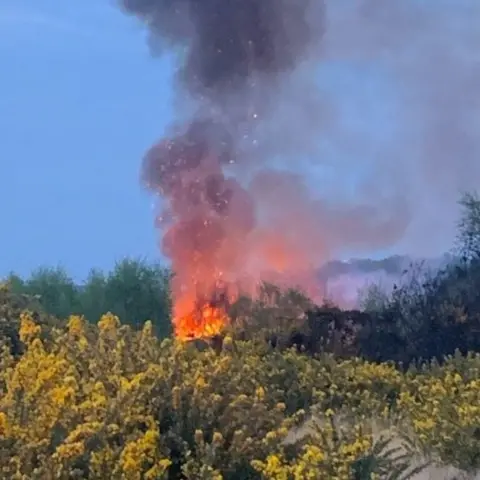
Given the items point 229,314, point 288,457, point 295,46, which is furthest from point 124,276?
point 288,457

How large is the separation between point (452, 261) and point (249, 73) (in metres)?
7.84

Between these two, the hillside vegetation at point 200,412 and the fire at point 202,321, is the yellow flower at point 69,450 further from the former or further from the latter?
the fire at point 202,321

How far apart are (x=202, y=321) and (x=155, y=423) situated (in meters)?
19.8

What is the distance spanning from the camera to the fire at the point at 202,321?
2484cm

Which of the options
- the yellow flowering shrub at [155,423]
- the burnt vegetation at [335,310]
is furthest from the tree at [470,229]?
the yellow flowering shrub at [155,423]

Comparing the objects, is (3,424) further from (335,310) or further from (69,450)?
(335,310)

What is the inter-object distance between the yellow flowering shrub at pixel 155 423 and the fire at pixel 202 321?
1559 centimetres

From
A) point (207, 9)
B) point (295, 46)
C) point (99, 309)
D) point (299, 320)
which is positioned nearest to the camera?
point (299, 320)

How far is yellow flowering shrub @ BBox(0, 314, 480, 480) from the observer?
6129 millimetres

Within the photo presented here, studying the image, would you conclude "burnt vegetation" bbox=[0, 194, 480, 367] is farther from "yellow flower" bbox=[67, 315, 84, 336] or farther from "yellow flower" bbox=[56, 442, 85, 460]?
"yellow flower" bbox=[56, 442, 85, 460]

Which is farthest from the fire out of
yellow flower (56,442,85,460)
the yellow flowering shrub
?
yellow flower (56,442,85,460)

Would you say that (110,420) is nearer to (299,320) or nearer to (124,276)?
Result: (299,320)

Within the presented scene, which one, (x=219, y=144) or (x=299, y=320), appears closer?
(x=299, y=320)

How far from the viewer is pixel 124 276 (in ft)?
78.3
